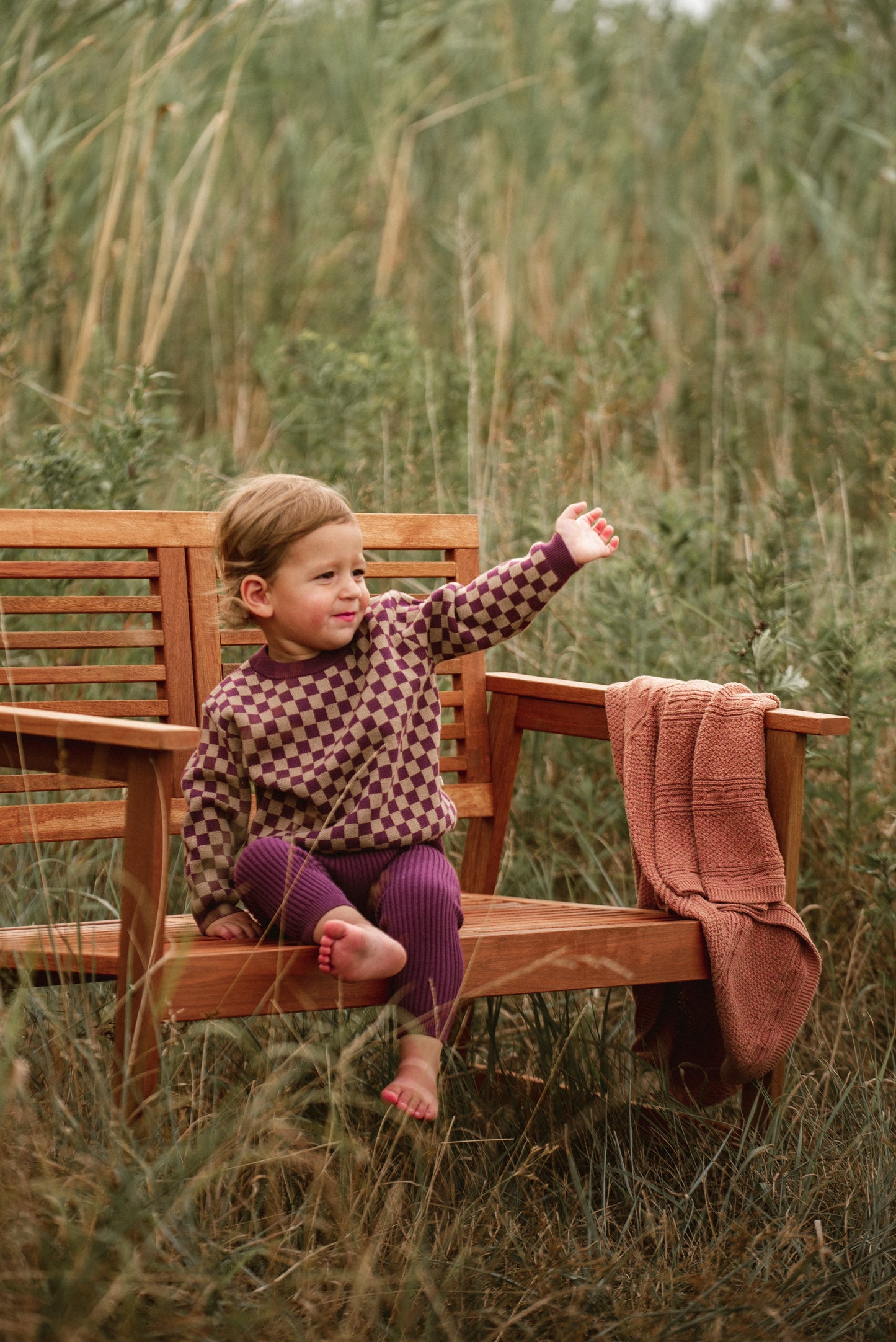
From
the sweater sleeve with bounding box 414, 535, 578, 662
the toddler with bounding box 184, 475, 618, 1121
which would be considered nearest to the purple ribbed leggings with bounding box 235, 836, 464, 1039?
the toddler with bounding box 184, 475, 618, 1121

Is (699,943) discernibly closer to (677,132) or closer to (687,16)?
(677,132)

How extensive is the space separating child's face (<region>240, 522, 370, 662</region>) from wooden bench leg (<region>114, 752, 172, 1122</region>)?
1.59 ft

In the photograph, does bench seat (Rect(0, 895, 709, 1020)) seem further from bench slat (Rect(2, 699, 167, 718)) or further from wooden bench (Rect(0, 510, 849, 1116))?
bench slat (Rect(2, 699, 167, 718))

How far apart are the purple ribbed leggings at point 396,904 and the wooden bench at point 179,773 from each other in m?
0.06

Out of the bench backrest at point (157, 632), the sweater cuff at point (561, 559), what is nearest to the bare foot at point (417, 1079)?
the bench backrest at point (157, 632)

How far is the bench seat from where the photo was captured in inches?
77.5

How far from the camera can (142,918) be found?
1.90 meters

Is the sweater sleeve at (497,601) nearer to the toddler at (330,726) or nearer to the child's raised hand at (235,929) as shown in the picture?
the toddler at (330,726)

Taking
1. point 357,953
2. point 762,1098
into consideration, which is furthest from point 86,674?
point 762,1098

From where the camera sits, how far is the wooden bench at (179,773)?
6.33 feet

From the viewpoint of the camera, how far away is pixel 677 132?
6406mm

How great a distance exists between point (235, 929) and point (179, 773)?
53cm

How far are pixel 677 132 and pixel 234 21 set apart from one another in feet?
8.16

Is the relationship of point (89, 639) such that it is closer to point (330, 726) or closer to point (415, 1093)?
point (330, 726)
